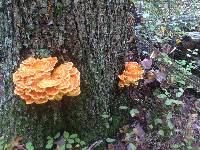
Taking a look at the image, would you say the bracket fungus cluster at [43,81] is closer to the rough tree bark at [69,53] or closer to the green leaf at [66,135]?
the rough tree bark at [69,53]

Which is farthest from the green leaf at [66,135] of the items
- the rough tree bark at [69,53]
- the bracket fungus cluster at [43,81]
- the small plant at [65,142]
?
the bracket fungus cluster at [43,81]

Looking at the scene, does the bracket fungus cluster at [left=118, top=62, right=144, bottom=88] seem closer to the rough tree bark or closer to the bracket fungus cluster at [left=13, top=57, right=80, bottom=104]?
the rough tree bark

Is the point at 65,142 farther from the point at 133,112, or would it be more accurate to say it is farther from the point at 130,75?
Answer: the point at 130,75

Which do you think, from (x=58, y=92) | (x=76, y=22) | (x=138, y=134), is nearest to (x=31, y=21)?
(x=76, y=22)

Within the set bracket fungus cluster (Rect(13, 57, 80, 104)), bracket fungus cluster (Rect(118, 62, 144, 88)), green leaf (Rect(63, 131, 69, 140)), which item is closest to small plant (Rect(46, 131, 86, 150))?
green leaf (Rect(63, 131, 69, 140))

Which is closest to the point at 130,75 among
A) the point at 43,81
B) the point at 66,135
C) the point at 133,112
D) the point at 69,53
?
the point at 133,112
